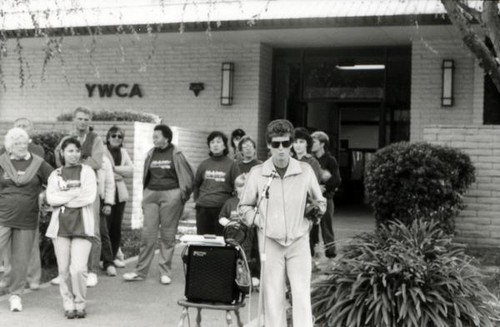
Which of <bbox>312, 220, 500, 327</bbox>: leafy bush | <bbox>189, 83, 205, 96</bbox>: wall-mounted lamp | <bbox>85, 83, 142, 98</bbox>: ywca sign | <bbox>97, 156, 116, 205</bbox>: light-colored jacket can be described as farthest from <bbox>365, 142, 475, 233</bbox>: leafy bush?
<bbox>85, 83, 142, 98</bbox>: ywca sign

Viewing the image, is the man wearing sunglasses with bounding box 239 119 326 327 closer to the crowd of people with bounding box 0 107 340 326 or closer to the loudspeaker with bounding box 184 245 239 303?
the crowd of people with bounding box 0 107 340 326

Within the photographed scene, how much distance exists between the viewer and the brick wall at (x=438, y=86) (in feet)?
46.7

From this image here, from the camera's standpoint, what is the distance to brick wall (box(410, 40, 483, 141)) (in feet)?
46.7

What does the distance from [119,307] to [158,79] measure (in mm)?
9227

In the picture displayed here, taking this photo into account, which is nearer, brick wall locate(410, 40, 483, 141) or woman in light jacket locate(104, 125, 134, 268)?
woman in light jacket locate(104, 125, 134, 268)

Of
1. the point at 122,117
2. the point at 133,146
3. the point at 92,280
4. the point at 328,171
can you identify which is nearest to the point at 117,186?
the point at 92,280

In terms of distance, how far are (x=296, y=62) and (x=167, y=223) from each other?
7.71 meters

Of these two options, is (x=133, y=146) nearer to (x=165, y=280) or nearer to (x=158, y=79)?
(x=158, y=79)

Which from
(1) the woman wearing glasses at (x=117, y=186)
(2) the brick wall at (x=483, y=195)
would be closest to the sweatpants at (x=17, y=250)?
(1) the woman wearing glasses at (x=117, y=186)

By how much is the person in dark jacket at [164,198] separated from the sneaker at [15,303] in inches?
64.8

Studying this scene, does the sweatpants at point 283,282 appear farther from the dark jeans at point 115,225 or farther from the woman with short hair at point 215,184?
the dark jeans at point 115,225

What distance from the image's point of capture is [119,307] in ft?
25.9

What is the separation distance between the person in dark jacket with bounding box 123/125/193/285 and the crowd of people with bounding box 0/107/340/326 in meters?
0.01

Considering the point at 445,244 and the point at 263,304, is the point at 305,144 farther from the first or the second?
the point at 263,304
